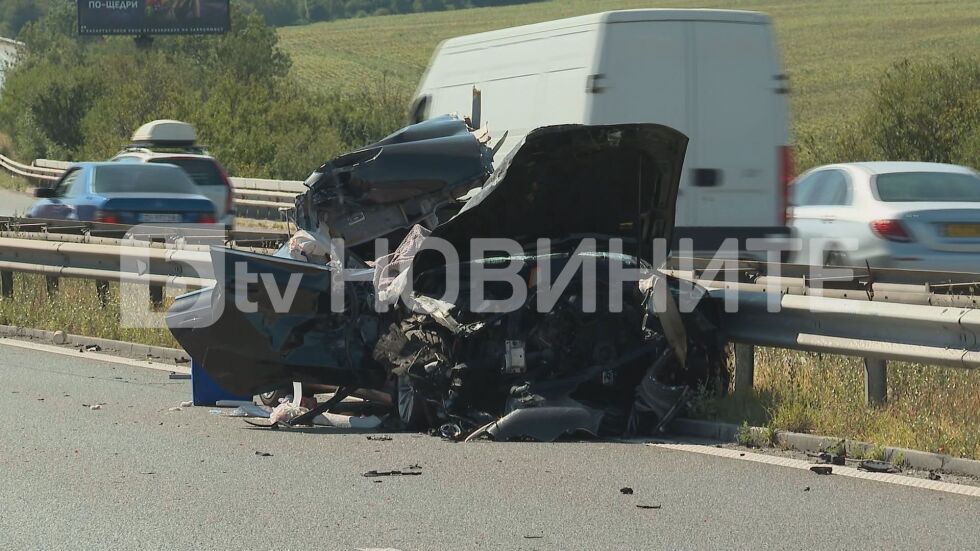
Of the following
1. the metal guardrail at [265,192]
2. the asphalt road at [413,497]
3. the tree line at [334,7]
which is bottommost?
the asphalt road at [413,497]

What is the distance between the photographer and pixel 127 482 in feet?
20.9

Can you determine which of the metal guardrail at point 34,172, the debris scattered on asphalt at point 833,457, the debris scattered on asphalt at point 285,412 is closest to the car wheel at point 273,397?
the debris scattered on asphalt at point 285,412

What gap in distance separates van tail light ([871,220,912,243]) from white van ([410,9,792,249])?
3.85ft

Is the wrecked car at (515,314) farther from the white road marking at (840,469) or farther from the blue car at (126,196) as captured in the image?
the blue car at (126,196)

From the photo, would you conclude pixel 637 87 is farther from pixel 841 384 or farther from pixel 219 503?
pixel 219 503

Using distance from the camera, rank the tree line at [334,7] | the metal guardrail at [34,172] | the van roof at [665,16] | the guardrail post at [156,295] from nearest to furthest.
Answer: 1. the van roof at [665,16]
2. the guardrail post at [156,295]
3. the metal guardrail at [34,172]
4. the tree line at [334,7]

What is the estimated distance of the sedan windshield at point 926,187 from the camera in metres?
13.8

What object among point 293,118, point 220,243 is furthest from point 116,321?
point 293,118

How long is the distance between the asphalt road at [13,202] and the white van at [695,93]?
24.4 metres

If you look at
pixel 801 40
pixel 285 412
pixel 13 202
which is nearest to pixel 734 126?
pixel 285 412

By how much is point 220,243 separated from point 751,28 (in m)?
6.12

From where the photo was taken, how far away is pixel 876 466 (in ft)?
21.6

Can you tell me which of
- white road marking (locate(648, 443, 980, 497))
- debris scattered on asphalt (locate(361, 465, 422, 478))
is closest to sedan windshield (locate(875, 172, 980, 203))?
white road marking (locate(648, 443, 980, 497))

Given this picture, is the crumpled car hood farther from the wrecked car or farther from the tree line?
A: the tree line
